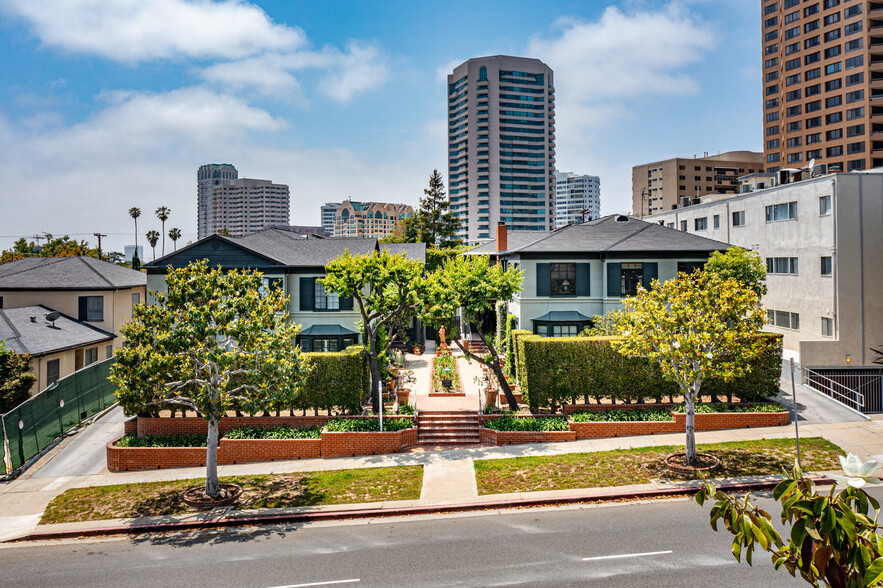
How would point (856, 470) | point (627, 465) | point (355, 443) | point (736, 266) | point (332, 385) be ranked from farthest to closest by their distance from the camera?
point (736, 266)
point (332, 385)
point (355, 443)
point (627, 465)
point (856, 470)

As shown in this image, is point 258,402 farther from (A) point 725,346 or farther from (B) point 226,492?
(A) point 725,346

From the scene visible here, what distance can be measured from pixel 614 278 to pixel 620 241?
2439 mm

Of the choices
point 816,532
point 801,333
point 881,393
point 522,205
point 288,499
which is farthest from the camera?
point 522,205

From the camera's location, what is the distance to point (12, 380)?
24203 mm

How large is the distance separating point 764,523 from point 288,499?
16684 millimetres

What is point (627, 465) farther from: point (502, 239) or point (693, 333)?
point (502, 239)

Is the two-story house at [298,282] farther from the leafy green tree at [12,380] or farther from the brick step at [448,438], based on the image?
the brick step at [448,438]

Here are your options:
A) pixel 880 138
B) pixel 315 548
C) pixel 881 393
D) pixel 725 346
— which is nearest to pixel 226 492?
pixel 315 548

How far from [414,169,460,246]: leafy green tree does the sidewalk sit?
173 feet

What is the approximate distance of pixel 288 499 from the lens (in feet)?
59.0

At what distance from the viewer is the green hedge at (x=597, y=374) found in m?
24.5

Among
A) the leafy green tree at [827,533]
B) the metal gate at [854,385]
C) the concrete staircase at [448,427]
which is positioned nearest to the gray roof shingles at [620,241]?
the metal gate at [854,385]

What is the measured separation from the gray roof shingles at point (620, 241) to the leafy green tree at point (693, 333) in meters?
13.6

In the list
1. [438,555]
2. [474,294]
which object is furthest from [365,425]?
[438,555]
